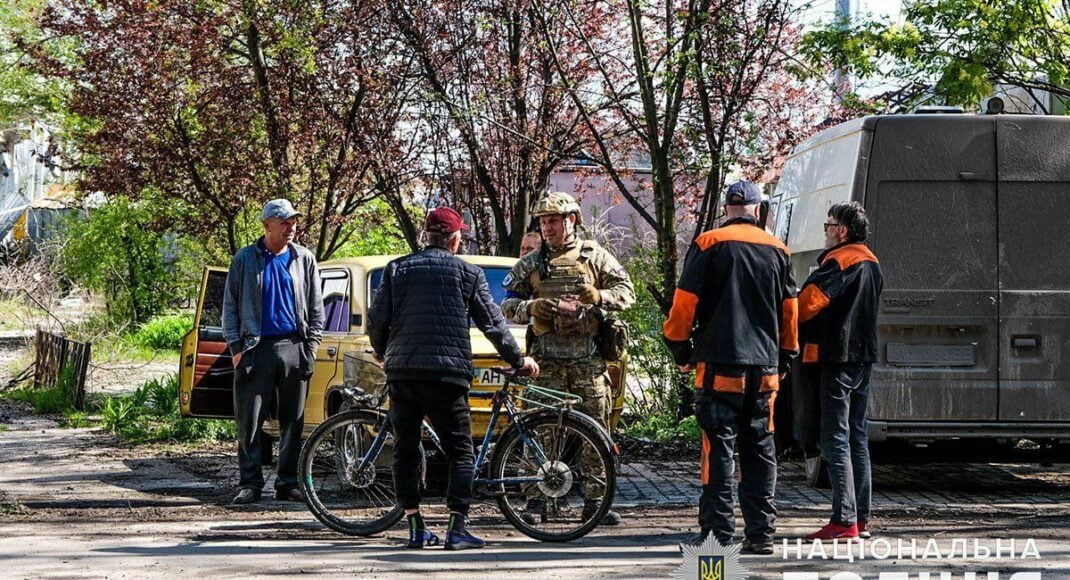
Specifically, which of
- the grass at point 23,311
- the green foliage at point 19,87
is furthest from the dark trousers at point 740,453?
the green foliage at point 19,87

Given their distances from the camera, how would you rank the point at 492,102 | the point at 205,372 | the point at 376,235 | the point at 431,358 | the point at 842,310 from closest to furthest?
the point at 431,358, the point at 842,310, the point at 205,372, the point at 492,102, the point at 376,235

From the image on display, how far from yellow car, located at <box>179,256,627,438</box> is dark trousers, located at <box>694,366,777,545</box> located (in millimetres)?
2489

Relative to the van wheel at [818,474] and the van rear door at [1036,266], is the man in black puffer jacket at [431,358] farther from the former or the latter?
the van rear door at [1036,266]

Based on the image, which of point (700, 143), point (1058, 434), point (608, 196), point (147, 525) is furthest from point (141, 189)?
point (608, 196)

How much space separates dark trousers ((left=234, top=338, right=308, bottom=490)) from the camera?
9320 millimetres

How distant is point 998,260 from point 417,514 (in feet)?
14.5

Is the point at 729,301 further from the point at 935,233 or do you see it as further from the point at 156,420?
the point at 156,420

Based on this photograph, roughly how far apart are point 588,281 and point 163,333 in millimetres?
16846

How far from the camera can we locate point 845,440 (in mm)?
7758

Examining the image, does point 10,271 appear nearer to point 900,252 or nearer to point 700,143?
point 700,143

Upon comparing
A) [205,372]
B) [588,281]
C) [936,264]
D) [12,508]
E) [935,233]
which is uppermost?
[935,233]

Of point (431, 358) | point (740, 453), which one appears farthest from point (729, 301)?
point (431, 358)

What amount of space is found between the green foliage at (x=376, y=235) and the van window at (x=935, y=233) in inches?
350

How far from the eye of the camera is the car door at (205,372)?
10.8 metres
